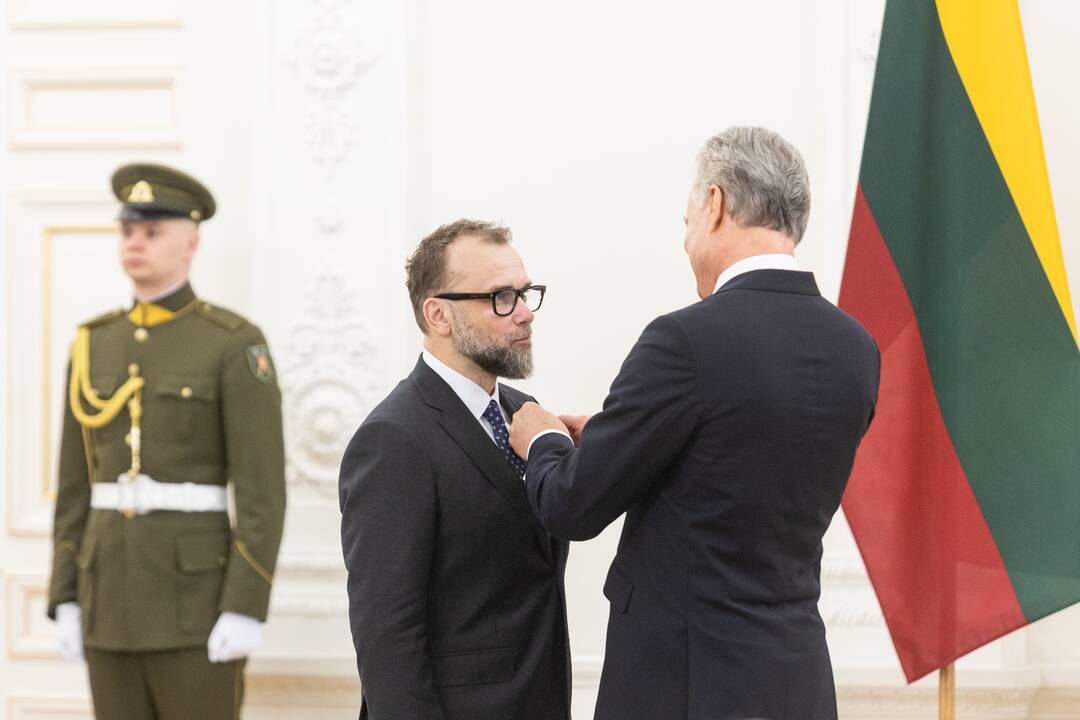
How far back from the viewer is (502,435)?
1.88 metres

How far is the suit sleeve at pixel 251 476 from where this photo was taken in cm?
273

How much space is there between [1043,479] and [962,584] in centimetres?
24

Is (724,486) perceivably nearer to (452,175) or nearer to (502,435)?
(502,435)

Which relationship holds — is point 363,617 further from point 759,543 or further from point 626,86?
point 626,86

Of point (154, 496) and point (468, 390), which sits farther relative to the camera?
point (154, 496)

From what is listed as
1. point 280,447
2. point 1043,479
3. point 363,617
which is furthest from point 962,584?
point 280,447

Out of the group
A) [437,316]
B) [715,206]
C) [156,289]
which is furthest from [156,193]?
[715,206]

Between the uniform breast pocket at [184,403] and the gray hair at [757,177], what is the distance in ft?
5.14

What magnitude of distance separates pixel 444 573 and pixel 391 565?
101mm

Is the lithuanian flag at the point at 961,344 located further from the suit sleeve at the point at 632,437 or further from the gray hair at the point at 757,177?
the suit sleeve at the point at 632,437

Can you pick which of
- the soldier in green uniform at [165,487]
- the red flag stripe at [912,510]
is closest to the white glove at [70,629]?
the soldier in green uniform at [165,487]

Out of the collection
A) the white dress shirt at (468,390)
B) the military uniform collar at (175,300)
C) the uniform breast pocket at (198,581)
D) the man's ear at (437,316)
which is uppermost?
the military uniform collar at (175,300)

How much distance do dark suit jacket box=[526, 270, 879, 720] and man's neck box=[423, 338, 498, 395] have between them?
10.2 inches

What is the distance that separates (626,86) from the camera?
125 inches
